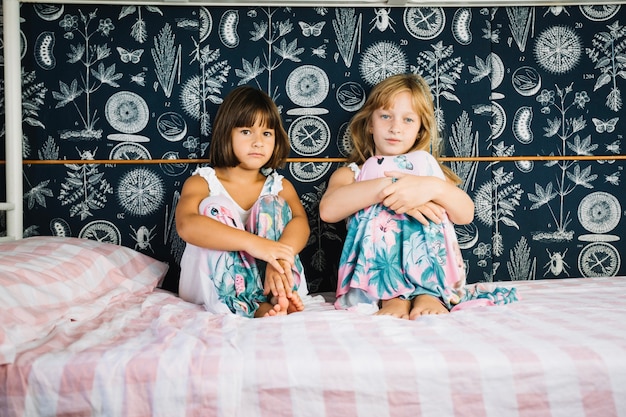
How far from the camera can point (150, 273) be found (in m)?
1.55

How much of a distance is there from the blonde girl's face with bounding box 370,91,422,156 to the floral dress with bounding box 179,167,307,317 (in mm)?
373

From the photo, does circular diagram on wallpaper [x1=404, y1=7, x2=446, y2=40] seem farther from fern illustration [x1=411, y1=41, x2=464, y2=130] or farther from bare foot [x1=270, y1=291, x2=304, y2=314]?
bare foot [x1=270, y1=291, x2=304, y2=314]

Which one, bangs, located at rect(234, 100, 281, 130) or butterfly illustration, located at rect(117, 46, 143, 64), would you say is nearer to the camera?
bangs, located at rect(234, 100, 281, 130)

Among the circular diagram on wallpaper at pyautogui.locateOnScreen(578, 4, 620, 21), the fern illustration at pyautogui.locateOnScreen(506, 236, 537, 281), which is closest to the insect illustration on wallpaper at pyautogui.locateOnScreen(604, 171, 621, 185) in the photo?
the fern illustration at pyautogui.locateOnScreen(506, 236, 537, 281)

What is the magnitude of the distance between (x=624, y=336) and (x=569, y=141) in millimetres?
1039

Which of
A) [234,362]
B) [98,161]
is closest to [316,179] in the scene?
[98,161]

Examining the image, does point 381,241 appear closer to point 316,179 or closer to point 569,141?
point 316,179

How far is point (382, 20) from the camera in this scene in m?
1.78

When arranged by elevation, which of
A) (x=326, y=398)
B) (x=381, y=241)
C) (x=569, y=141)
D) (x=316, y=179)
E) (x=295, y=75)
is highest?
(x=295, y=75)

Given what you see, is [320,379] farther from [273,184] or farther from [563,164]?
[563,164]

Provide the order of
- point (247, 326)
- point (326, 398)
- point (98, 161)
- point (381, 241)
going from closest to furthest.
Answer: point (326, 398) → point (247, 326) → point (381, 241) → point (98, 161)

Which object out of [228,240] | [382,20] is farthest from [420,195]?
[382,20]

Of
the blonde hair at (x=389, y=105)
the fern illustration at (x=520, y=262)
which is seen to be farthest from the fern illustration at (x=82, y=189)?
the fern illustration at (x=520, y=262)

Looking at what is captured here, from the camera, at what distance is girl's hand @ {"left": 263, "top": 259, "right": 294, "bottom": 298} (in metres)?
1.24
